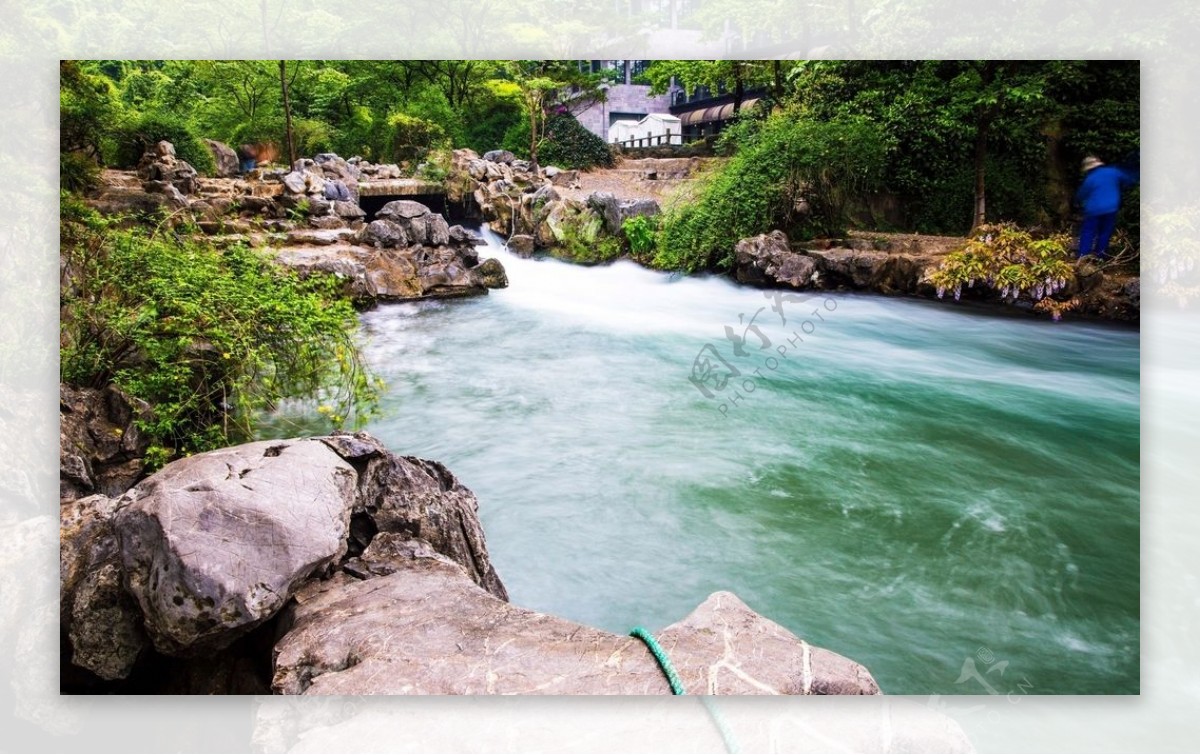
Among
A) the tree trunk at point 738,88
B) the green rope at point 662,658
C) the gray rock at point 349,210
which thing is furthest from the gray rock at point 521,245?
the green rope at point 662,658

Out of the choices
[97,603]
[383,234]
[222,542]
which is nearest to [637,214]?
[383,234]

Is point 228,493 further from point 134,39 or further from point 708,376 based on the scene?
point 134,39

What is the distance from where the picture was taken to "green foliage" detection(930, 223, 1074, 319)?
3508mm

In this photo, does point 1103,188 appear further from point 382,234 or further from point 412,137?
point 382,234

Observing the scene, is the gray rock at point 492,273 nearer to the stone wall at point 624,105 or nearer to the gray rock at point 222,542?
the stone wall at point 624,105

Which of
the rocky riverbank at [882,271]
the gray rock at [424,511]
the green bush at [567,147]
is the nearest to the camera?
the gray rock at [424,511]

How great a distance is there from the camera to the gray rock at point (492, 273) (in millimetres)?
3836

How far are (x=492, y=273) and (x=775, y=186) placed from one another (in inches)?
53.8

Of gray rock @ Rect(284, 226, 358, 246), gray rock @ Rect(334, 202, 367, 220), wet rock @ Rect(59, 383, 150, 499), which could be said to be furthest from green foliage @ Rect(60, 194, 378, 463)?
gray rock @ Rect(334, 202, 367, 220)

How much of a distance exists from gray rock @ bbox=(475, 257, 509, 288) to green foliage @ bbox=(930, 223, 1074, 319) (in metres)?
2.07

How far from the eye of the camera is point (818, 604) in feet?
10.3

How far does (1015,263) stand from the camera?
3562mm

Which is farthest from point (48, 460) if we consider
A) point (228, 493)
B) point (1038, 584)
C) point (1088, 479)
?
point (1088, 479)

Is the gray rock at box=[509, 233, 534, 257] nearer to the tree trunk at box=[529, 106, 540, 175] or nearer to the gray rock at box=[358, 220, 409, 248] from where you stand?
the tree trunk at box=[529, 106, 540, 175]
